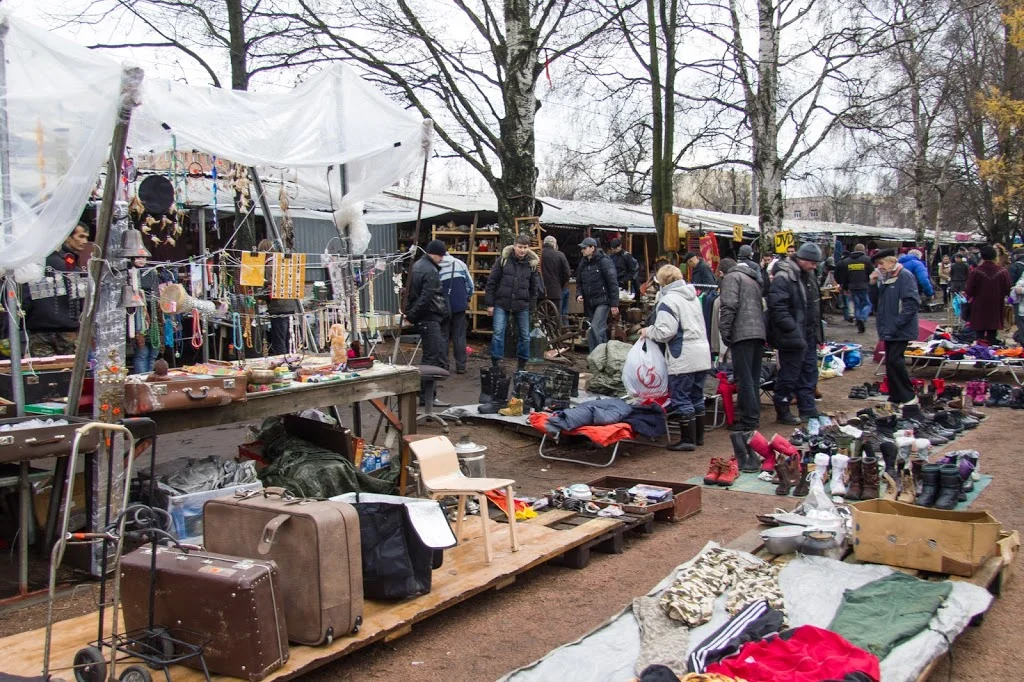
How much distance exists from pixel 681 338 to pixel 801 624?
4373mm

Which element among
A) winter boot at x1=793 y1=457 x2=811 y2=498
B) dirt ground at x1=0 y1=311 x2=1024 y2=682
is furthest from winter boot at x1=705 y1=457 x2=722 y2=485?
winter boot at x1=793 y1=457 x2=811 y2=498

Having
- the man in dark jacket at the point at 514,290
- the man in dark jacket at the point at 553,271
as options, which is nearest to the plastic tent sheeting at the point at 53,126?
the man in dark jacket at the point at 514,290

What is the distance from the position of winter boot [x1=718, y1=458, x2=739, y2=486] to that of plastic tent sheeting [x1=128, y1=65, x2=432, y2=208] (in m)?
3.64

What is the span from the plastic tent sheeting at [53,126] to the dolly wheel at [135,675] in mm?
2398

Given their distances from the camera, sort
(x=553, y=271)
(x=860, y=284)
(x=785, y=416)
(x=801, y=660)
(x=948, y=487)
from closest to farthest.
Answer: (x=801, y=660), (x=948, y=487), (x=785, y=416), (x=553, y=271), (x=860, y=284)

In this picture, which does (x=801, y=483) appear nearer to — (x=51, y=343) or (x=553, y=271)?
(x=51, y=343)

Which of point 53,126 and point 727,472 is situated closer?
point 53,126

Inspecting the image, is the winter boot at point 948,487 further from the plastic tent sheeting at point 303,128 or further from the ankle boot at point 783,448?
the plastic tent sheeting at point 303,128

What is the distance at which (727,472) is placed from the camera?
7320 millimetres

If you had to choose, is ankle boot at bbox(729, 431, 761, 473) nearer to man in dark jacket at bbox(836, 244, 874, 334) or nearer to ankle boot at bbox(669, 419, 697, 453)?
ankle boot at bbox(669, 419, 697, 453)

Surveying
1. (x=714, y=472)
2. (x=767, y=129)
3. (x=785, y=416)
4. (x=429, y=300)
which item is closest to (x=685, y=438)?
(x=714, y=472)

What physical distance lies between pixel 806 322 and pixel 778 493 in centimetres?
356

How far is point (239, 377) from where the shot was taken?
5410 mm

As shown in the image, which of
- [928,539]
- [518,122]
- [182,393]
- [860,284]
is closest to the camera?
[928,539]
